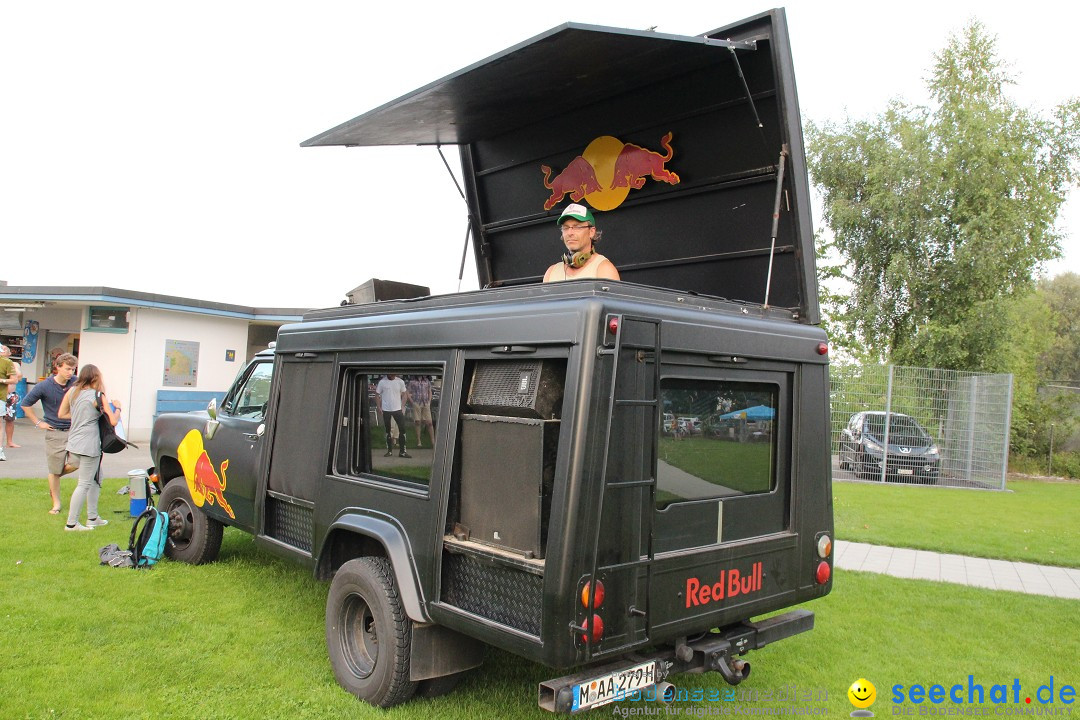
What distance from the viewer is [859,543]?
9453 mm

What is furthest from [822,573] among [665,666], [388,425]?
[388,425]

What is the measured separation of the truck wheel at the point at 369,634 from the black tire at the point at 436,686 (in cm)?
10

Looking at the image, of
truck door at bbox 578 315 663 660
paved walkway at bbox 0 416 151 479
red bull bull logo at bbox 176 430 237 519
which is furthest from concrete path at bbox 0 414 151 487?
truck door at bbox 578 315 663 660

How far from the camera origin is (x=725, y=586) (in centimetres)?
383

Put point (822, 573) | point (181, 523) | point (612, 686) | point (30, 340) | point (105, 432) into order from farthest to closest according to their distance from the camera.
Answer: point (30, 340) → point (105, 432) → point (181, 523) → point (822, 573) → point (612, 686)

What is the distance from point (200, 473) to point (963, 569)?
7776mm

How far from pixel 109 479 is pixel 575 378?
35.4ft

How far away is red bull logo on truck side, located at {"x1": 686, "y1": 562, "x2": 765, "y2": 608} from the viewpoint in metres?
3.66

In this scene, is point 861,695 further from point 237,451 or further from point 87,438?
point 87,438

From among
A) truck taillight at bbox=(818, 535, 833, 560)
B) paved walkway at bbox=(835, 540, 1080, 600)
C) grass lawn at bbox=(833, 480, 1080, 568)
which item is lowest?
paved walkway at bbox=(835, 540, 1080, 600)

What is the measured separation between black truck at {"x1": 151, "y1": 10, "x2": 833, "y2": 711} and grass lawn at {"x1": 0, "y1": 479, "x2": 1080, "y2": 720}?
1.60 feet

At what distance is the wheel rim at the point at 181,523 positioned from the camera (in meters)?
6.94

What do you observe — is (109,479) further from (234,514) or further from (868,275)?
(868,275)

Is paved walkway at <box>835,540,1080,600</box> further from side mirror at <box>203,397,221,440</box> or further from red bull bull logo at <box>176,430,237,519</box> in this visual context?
side mirror at <box>203,397,221,440</box>
